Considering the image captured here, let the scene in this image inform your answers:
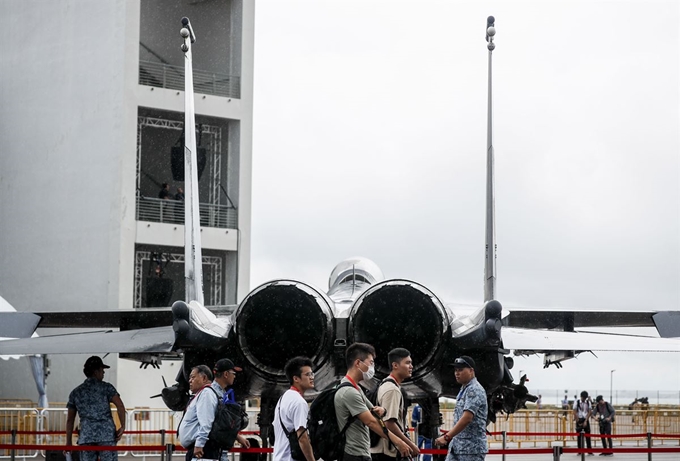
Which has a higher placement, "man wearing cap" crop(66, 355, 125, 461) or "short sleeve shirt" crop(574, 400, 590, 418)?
"man wearing cap" crop(66, 355, 125, 461)

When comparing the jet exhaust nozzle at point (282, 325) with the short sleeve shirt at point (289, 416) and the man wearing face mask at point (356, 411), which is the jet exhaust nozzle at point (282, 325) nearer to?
the short sleeve shirt at point (289, 416)

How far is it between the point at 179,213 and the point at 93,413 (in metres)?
19.2

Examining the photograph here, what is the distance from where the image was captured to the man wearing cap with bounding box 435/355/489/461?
774 cm

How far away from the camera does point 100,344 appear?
9.48m

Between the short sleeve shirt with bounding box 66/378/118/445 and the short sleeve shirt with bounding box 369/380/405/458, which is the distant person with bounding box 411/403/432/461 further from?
the short sleeve shirt with bounding box 369/380/405/458

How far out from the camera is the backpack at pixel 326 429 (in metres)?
6.86

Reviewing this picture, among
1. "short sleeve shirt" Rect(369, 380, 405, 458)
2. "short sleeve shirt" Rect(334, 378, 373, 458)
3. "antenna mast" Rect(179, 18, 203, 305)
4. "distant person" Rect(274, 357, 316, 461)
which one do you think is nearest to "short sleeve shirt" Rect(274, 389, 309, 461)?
"distant person" Rect(274, 357, 316, 461)

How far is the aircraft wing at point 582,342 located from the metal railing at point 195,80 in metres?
19.9

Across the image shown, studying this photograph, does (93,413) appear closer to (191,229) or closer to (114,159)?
(191,229)

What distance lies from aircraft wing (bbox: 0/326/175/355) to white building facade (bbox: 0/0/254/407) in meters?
16.5

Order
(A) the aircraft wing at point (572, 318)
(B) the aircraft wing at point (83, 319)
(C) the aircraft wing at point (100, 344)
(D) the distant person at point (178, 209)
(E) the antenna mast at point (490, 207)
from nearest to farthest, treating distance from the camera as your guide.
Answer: (C) the aircraft wing at point (100, 344) → (B) the aircraft wing at point (83, 319) → (E) the antenna mast at point (490, 207) → (A) the aircraft wing at point (572, 318) → (D) the distant person at point (178, 209)

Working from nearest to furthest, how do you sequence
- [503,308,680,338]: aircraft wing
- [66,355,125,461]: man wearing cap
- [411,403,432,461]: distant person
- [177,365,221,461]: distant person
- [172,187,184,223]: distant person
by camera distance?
[177,365,221,461]: distant person → [66,355,125,461]: man wearing cap → [411,403,432,461]: distant person → [503,308,680,338]: aircraft wing → [172,187,184,223]: distant person

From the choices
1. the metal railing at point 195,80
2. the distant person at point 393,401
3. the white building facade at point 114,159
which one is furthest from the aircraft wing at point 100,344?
the metal railing at point 195,80

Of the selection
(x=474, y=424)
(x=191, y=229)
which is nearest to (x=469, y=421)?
(x=474, y=424)
